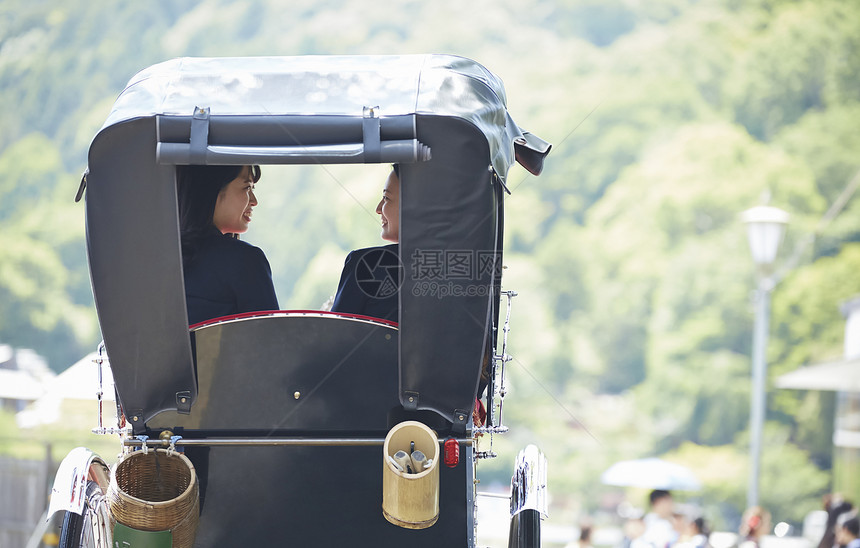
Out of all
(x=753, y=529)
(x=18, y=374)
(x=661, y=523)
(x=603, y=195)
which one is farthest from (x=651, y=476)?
(x=603, y=195)

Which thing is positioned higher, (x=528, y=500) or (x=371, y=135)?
(x=371, y=135)

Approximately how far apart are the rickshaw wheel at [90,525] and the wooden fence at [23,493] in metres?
6.85

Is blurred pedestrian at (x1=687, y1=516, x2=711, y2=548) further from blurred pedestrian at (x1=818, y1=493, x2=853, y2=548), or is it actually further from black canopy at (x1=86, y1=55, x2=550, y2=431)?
black canopy at (x1=86, y1=55, x2=550, y2=431)

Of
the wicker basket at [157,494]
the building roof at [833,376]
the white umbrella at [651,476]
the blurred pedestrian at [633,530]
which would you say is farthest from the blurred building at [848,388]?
the wicker basket at [157,494]

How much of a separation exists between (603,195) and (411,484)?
3330 cm

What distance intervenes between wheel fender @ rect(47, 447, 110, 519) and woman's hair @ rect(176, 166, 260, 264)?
0.88m

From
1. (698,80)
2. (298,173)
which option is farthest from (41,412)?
(698,80)

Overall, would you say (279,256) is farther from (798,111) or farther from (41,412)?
(41,412)

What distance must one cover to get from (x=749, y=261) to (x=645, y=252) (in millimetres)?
3731

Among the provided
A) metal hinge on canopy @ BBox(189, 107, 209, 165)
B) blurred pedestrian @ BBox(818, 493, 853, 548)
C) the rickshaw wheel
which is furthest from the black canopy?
blurred pedestrian @ BBox(818, 493, 853, 548)

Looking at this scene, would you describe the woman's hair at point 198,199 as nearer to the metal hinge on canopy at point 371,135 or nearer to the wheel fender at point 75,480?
the wheel fender at point 75,480

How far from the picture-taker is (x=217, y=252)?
3586mm

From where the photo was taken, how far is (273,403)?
3254 millimetres

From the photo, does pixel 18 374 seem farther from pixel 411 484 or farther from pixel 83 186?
pixel 411 484
